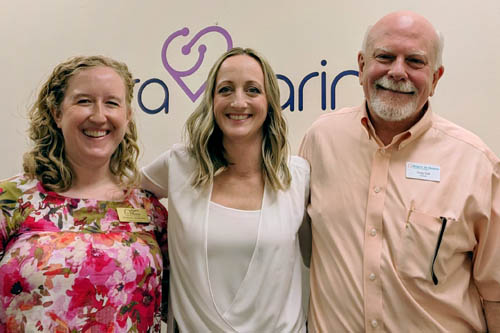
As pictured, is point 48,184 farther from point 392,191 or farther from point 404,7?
point 404,7

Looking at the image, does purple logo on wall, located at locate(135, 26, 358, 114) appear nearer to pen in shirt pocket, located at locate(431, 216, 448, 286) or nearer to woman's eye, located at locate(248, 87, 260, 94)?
woman's eye, located at locate(248, 87, 260, 94)

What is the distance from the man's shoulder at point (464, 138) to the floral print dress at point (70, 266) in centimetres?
116

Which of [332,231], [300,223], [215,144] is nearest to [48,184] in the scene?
[215,144]

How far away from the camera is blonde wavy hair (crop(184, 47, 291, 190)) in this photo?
1.78 metres

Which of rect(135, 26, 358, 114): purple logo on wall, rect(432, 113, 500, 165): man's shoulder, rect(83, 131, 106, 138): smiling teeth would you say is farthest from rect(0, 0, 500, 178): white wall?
rect(83, 131, 106, 138): smiling teeth

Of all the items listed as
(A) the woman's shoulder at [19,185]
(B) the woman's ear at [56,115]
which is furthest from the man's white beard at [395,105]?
(A) the woman's shoulder at [19,185]

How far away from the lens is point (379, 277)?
165 centimetres

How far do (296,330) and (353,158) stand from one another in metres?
0.67

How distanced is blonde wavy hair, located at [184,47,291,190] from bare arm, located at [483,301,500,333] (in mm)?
875

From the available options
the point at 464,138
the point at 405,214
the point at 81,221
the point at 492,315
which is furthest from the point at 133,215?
the point at 492,315

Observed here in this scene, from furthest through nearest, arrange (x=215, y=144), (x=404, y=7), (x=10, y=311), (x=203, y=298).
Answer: (x=404, y=7), (x=215, y=144), (x=203, y=298), (x=10, y=311)

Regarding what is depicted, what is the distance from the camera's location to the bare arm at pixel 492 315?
5.75 feet

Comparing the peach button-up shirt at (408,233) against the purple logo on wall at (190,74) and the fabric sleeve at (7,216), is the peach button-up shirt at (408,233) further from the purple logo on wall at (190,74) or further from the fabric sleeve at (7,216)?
the fabric sleeve at (7,216)

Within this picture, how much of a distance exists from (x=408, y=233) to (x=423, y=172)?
0.24m
